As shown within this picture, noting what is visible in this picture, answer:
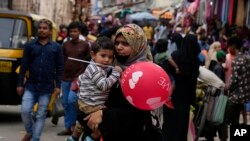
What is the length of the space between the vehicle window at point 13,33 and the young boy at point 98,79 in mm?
6685

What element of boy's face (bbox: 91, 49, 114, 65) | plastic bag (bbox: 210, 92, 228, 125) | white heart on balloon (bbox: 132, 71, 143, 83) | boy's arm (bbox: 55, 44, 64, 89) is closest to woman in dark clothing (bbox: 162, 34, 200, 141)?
plastic bag (bbox: 210, 92, 228, 125)

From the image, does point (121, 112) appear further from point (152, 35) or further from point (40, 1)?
point (40, 1)

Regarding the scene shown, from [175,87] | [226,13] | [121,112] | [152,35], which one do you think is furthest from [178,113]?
[152,35]

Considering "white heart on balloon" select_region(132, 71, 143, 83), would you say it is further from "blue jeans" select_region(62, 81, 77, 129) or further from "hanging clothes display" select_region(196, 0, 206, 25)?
"hanging clothes display" select_region(196, 0, 206, 25)

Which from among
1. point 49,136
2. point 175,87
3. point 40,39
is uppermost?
point 40,39

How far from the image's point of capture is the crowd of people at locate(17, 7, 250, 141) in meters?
5.27

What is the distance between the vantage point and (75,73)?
11.1 metres

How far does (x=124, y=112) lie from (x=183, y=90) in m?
5.06

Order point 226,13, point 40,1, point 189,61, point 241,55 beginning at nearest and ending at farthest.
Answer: point 189,61 < point 241,55 < point 226,13 < point 40,1

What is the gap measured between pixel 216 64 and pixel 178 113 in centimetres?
279

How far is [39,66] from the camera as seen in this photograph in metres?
9.20

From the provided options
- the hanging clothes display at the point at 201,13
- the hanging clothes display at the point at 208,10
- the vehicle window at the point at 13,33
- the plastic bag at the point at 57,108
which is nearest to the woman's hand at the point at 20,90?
the plastic bag at the point at 57,108

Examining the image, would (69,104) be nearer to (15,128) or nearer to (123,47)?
(15,128)

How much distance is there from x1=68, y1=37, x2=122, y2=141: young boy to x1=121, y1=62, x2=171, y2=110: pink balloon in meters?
0.24
